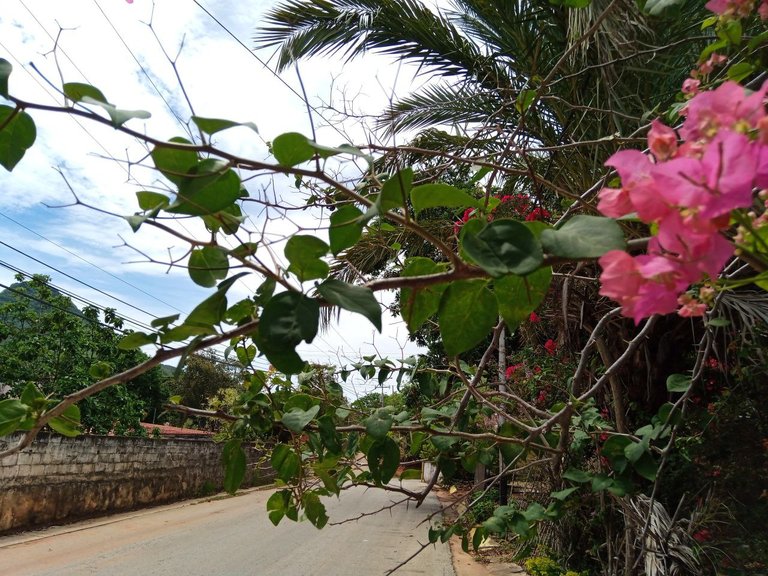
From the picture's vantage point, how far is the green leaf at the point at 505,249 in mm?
385

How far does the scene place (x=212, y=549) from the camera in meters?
5.48

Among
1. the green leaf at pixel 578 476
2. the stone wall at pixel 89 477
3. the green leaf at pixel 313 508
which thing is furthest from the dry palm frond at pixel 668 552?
the stone wall at pixel 89 477

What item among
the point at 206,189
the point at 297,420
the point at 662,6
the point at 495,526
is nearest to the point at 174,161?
the point at 206,189

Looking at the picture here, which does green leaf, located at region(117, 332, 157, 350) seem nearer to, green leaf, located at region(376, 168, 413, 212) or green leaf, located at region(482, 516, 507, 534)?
green leaf, located at region(376, 168, 413, 212)

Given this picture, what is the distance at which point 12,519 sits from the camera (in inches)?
227

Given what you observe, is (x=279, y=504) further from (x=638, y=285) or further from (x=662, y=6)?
(x=662, y=6)

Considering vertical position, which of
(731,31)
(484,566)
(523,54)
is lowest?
(484,566)

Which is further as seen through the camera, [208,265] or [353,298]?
[208,265]

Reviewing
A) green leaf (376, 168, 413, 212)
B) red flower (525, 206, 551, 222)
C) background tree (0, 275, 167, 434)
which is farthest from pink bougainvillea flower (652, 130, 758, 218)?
background tree (0, 275, 167, 434)

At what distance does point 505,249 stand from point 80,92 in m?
0.37

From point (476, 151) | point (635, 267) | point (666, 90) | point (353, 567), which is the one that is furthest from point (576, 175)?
point (353, 567)

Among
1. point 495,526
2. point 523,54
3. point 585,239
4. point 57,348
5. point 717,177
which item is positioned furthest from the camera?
point 57,348

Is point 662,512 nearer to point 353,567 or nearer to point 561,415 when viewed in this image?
point 561,415

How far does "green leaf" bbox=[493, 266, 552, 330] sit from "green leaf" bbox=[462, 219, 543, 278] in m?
0.08
